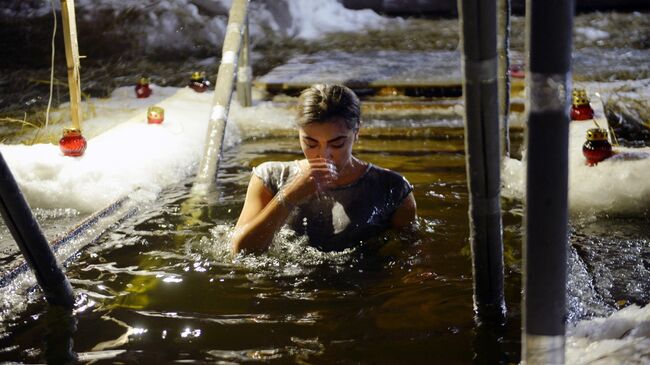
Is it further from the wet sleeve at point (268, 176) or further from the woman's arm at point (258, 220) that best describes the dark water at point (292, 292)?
the wet sleeve at point (268, 176)

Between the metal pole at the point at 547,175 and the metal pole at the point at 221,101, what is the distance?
4.14 meters

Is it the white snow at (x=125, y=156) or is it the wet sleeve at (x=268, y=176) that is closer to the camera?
the wet sleeve at (x=268, y=176)

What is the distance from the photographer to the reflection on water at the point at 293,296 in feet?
10.7

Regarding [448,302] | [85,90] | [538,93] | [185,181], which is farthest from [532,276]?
[85,90]

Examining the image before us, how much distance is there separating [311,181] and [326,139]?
9.4 inches

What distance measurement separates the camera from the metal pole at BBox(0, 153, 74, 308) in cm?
303

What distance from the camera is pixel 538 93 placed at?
5.95 ft

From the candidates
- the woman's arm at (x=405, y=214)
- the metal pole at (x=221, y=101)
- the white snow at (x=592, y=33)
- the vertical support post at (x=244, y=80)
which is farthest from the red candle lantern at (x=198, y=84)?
the white snow at (x=592, y=33)

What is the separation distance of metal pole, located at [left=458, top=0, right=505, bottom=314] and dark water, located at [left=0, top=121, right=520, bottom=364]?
0.57 m

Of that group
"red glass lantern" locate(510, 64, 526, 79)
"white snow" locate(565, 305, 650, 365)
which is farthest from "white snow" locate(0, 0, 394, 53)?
"white snow" locate(565, 305, 650, 365)

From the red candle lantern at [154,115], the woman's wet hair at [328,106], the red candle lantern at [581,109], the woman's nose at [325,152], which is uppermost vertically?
the woman's wet hair at [328,106]

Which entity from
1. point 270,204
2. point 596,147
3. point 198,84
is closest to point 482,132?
point 270,204

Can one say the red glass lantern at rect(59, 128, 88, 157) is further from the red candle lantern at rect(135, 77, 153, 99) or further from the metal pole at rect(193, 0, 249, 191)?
the red candle lantern at rect(135, 77, 153, 99)

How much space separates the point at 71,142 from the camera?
5.84 meters
